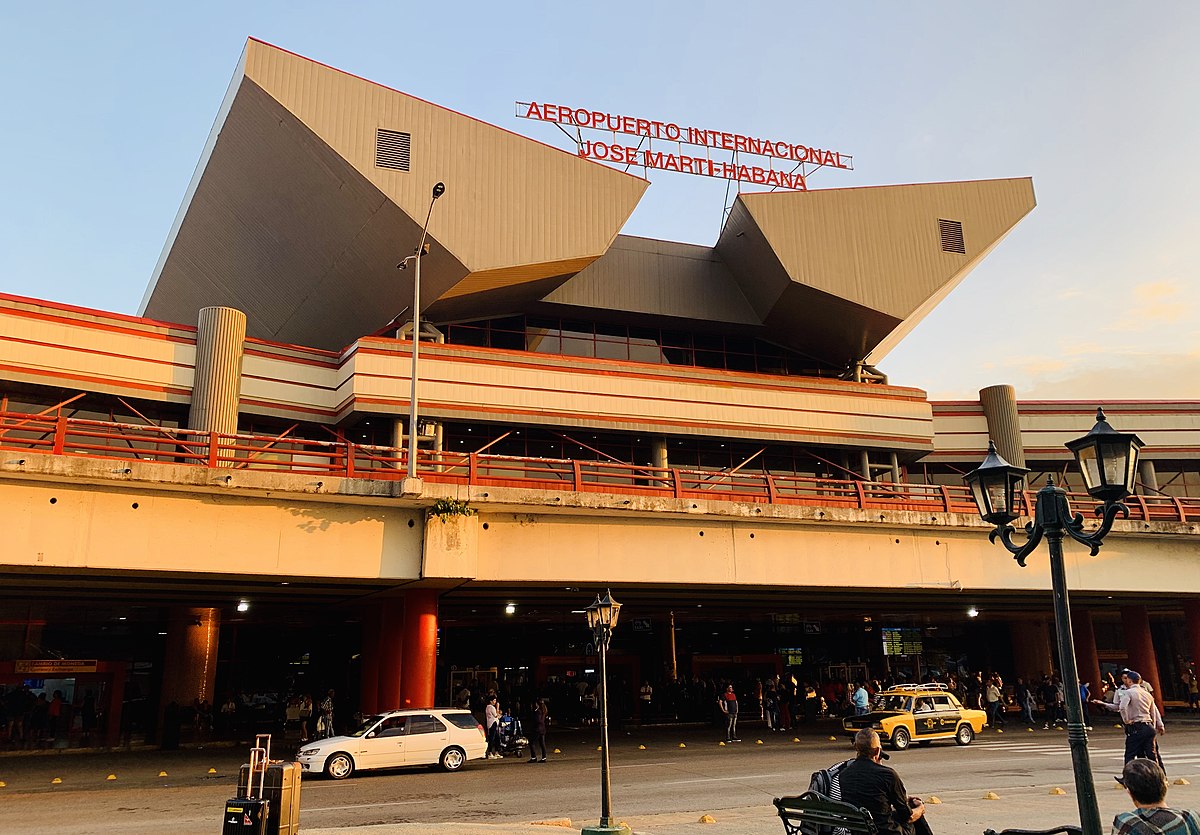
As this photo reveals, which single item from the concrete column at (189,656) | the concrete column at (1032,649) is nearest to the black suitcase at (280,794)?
the concrete column at (189,656)

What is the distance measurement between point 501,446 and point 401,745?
1855 centimetres

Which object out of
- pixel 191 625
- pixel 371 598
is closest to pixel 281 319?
pixel 191 625

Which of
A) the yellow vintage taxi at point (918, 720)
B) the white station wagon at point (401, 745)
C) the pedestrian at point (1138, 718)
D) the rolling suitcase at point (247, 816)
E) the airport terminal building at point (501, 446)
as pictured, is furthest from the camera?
the yellow vintage taxi at point (918, 720)

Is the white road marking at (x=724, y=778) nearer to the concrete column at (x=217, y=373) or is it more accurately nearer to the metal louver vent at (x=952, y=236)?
the concrete column at (x=217, y=373)

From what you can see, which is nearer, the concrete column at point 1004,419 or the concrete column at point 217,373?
the concrete column at point 217,373

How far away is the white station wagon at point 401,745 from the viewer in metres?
20.2

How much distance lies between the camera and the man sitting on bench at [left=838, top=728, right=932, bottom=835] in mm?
7625

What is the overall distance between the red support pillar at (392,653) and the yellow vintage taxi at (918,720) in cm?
1196

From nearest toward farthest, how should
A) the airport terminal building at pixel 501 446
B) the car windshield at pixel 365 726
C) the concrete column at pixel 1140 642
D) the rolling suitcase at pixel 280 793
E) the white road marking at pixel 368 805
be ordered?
the rolling suitcase at pixel 280 793 < the white road marking at pixel 368 805 < the car windshield at pixel 365 726 < the airport terminal building at pixel 501 446 < the concrete column at pixel 1140 642

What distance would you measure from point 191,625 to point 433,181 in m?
18.0

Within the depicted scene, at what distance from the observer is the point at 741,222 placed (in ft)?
136

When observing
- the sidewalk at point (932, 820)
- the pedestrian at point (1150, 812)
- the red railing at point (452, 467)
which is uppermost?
the red railing at point (452, 467)

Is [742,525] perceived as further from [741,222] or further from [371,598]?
[741,222]

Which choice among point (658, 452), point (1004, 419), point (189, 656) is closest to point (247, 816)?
point (189, 656)
